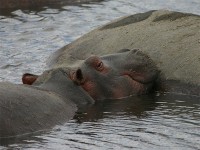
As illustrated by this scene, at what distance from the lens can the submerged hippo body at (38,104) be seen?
7.29 m

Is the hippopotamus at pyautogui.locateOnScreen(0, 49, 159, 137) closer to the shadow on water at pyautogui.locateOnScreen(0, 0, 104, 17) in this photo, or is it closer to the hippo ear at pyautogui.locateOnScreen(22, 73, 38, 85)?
the hippo ear at pyautogui.locateOnScreen(22, 73, 38, 85)

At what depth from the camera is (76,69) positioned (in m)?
8.76

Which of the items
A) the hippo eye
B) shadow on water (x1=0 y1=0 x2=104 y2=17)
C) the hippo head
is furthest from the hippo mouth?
shadow on water (x1=0 y1=0 x2=104 y2=17)

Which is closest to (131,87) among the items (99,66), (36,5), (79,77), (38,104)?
(99,66)

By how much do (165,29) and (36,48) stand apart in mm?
2934

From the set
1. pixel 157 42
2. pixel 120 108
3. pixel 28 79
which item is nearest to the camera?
pixel 120 108

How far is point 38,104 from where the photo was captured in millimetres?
7680

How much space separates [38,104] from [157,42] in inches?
101

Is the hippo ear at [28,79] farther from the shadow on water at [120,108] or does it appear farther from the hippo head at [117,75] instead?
the shadow on water at [120,108]

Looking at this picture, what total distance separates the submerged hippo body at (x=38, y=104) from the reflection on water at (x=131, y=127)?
0.39 ft

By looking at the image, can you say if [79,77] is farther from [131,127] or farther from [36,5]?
[36,5]

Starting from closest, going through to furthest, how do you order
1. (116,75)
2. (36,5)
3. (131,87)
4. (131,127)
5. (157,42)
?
(131,127), (116,75), (131,87), (157,42), (36,5)

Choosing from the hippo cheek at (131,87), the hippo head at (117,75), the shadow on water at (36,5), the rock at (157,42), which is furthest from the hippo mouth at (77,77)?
the shadow on water at (36,5)

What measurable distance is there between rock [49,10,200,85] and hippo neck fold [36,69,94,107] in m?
1.08
